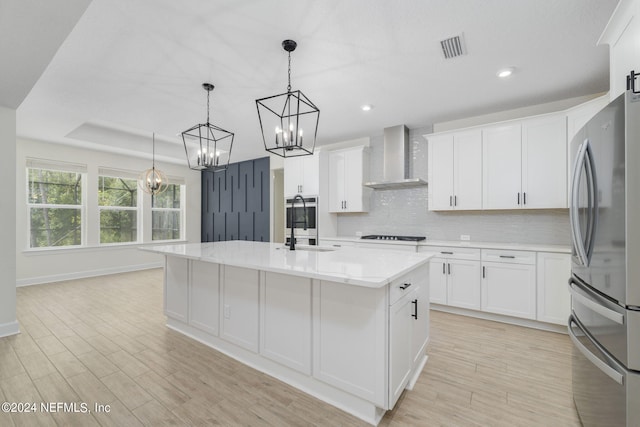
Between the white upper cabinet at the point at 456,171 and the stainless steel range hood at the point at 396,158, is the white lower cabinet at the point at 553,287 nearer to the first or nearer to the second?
the white upper cabinet at the point at 456,171

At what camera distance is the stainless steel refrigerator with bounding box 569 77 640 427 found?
119 cm

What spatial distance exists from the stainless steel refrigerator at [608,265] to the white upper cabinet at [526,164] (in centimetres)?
190

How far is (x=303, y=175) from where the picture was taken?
5.10m

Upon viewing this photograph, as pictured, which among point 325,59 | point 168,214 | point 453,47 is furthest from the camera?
point 168,214

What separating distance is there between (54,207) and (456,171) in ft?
23.6

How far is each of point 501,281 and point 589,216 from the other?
82.2 inches

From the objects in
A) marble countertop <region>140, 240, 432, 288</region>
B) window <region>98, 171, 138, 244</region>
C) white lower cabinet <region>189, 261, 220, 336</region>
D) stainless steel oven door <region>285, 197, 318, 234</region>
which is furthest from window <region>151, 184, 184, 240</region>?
marble countertop <region>140, 240, 432, 288</region>

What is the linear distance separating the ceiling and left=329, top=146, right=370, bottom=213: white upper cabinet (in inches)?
33.5

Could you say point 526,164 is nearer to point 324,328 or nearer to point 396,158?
point 396,158

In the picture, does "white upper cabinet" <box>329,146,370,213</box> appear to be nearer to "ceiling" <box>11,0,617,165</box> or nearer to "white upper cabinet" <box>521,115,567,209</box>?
"ceiling" <box>11,0,617,165</box>

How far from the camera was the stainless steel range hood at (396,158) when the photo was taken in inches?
173

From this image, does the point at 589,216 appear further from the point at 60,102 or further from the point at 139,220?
the point at 139,220

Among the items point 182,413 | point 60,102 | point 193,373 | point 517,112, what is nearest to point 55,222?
point 60,102

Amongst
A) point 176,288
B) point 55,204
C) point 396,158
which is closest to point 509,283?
point 396,158
